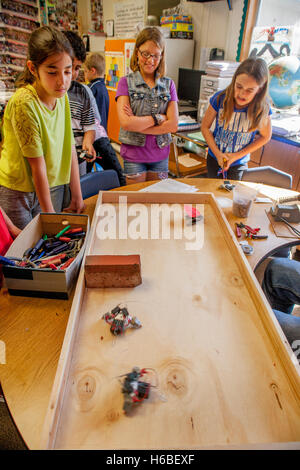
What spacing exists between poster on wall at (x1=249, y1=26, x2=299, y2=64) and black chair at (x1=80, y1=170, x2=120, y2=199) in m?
2.15

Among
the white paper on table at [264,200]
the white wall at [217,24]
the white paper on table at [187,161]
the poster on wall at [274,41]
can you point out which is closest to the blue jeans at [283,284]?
the white paper on table at [264,200]

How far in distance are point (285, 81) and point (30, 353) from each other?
9.03ft

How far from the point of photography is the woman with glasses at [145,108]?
1729 mm

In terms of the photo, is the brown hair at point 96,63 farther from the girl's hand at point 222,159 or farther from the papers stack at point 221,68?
the girl's hand at point 222,159

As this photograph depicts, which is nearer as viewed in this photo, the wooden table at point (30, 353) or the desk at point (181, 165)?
the wooden table at point (30, 353)

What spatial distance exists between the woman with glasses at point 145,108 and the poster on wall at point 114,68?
2.44 meters

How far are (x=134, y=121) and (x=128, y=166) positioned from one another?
288 millimetres

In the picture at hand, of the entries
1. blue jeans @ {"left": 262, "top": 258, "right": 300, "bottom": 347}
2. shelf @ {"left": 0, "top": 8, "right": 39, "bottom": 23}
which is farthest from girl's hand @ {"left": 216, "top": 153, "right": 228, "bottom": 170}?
shelf @ {"left": 0, "top": 8, "right": 39, "bottom": 23}

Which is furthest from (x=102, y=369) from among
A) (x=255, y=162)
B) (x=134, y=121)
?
(x=255, y=162)

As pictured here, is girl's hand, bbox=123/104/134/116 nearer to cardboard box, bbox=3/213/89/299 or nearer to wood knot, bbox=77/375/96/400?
cardboard box, bbox=3/213/89/299

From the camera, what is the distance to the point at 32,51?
3.55ft

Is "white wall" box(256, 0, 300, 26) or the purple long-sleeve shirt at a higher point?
"white wall" box(256, 0, 300, 26)

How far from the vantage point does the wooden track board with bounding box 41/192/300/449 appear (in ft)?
1.71

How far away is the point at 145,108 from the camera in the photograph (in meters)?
1.79
